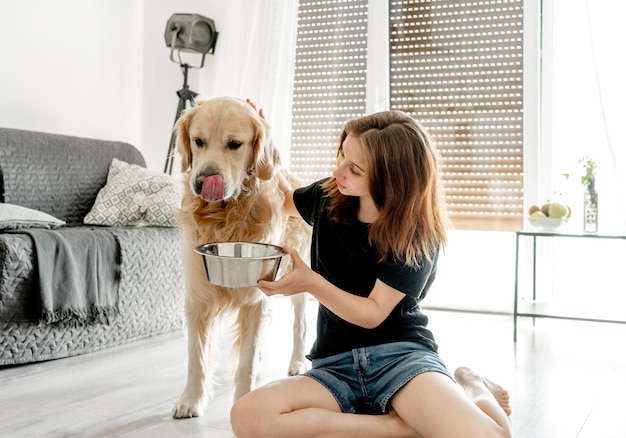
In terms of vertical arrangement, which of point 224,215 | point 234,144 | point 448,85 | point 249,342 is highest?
point 448,85

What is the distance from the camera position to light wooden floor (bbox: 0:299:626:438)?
1934 mm

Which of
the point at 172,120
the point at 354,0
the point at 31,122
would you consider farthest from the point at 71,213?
the point at 354,0

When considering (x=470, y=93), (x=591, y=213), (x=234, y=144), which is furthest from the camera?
(x=470, y=93)

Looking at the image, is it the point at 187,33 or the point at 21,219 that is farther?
the point at 187,33

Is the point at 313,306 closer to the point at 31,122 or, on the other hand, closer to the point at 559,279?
the point at 559,279

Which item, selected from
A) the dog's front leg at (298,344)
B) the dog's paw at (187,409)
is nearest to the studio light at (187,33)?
the dog's front leg at (298,344)

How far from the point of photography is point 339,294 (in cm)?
158

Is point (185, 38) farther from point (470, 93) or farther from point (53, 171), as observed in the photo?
point (470, 93)

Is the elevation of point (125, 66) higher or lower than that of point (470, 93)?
higher


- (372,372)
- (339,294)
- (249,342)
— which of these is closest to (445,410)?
(372,372)

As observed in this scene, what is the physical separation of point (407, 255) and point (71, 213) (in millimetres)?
2306

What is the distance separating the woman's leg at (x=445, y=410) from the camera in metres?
1.46

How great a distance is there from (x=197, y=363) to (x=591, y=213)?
2173 millimetres

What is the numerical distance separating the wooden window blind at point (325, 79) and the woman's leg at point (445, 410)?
303cm
